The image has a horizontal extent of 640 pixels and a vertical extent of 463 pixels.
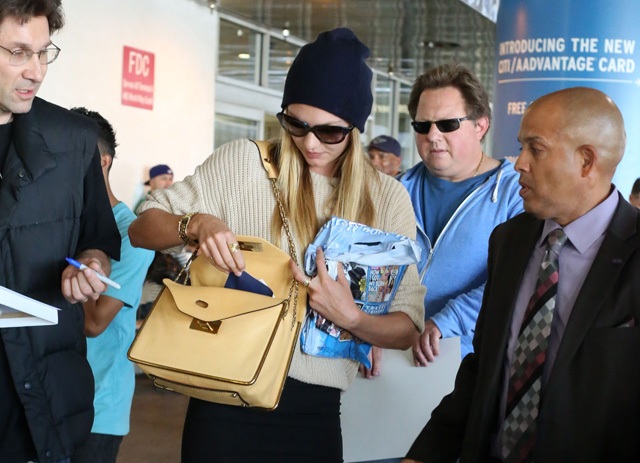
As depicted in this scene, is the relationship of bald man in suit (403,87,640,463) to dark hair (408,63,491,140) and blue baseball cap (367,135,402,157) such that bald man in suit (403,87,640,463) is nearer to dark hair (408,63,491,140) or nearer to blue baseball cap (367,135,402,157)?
dark hair (408,63,491,140)

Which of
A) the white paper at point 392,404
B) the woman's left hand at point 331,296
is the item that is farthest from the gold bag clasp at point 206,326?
the white paper at point 392,404

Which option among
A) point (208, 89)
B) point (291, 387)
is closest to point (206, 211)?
point (291, 387)

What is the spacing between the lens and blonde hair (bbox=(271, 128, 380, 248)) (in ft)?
7.79

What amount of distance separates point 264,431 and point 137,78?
785cm

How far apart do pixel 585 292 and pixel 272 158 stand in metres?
0.96

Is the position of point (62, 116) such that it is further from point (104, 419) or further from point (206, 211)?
point (104, 419)

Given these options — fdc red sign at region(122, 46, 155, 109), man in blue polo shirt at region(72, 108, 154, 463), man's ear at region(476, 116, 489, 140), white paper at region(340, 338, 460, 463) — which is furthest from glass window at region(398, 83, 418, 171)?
white paper at region(340, 338, 460, 463)

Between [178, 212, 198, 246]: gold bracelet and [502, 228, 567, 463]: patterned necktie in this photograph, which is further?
[178, 212, 198, 246]: gold bracelet

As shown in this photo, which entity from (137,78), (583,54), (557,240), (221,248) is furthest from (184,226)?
(137,78)

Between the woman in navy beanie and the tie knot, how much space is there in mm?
482

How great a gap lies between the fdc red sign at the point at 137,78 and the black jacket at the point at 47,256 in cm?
727

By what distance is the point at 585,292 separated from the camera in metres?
1.95

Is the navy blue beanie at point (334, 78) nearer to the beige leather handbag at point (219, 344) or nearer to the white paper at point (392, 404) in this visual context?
the beige leather handbag at point (219, 344)

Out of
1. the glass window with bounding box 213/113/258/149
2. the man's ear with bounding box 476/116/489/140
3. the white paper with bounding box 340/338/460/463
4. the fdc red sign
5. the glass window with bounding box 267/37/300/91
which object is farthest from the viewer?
the glass window with bounding box 267/37/300/91
